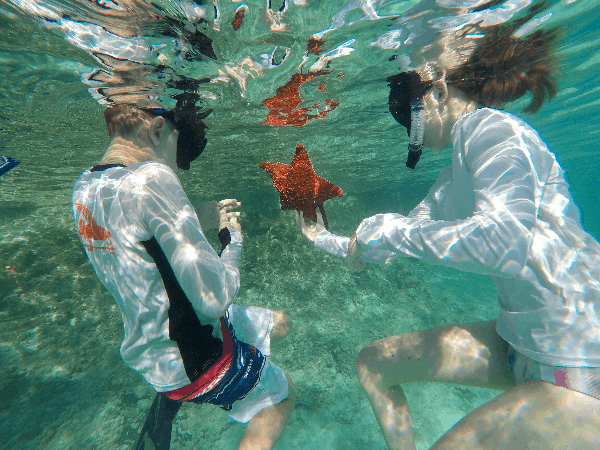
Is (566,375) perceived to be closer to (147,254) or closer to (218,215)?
(147,254)

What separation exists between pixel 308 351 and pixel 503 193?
6520mm

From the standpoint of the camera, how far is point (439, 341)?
2773 mm

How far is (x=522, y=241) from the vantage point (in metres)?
1.74

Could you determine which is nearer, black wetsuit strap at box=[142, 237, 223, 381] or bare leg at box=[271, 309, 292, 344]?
black wetsuit strap at box=[142, 237, 223, 381]

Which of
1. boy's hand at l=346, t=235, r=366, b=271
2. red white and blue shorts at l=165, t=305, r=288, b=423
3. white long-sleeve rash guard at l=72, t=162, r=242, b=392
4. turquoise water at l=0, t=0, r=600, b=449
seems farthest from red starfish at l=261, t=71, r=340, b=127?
red white and blue shorts at l=165, t=305, r=288, b=423

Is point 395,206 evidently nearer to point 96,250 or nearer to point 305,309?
point 305,309

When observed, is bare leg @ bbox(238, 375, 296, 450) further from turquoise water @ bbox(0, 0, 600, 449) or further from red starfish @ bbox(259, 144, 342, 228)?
Answer: turquoise water @ bbox(0, 0, 600, 449)

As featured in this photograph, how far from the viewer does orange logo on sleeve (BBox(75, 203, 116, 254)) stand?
6.63 feet

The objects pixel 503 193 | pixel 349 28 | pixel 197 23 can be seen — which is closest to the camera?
pixel 503 193

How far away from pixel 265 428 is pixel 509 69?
493 cm

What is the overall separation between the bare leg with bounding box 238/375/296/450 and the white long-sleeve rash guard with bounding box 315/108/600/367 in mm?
2240

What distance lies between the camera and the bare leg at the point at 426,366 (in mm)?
2615

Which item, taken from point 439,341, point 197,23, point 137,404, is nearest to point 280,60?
point 197,23

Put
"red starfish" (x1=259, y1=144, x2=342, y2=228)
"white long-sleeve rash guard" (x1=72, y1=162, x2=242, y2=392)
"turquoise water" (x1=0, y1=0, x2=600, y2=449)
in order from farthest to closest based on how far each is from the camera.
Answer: "turquoise water" (x1=0, y1=0, x2=600, y2=449) < "red starfish" (x1=259, y1=144, x2=342, y2=228) < "white long-sleeve rash guard" (x1=72, y1=162, x2=242, y2=392)
